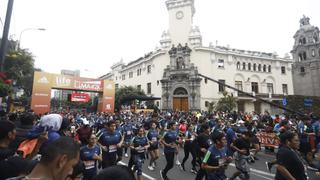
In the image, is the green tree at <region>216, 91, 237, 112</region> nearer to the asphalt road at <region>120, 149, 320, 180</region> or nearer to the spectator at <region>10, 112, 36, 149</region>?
the asphalt road at <region>120, 149, 320, 180</region>

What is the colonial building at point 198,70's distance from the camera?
41.2 m

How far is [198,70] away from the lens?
136ft

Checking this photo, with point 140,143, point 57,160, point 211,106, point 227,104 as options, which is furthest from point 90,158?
→ point 211,106

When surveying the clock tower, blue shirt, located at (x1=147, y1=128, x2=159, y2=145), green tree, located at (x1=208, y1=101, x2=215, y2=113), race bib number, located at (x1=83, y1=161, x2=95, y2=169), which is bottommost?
race bib number, located at (x1=83, y1=161, x2=95, y2=169)

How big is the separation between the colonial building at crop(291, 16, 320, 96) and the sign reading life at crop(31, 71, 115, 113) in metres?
51.3

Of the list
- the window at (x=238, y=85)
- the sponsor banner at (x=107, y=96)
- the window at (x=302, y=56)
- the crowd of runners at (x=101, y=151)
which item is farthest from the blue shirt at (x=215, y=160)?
the window at (x=302, y=56)

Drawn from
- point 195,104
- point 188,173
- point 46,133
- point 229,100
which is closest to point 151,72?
point 195,104

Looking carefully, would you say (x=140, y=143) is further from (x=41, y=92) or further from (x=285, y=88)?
(x=285, y=88)

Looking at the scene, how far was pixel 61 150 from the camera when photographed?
1904 mm

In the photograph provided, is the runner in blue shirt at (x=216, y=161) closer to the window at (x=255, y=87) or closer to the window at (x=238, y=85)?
the window at (x=238, y=85)

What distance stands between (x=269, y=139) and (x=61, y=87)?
2278cm

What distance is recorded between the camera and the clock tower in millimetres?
44094

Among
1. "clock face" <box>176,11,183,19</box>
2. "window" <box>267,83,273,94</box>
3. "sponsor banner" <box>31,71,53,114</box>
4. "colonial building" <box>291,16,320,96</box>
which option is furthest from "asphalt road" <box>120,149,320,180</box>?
"colonial building" <box>291,16,320,96</box>

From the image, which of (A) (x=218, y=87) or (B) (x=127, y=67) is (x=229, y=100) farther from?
(B) (x=127, y=67)
